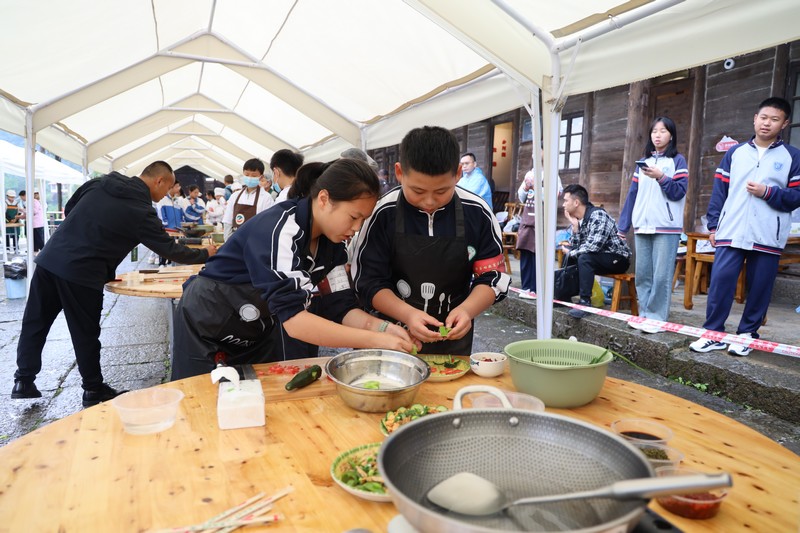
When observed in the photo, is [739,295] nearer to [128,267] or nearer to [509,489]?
[509,489]

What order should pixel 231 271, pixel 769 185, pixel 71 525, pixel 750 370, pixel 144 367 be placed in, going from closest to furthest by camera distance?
pixel 71 525, pixel 231 271, pixel 750 370, pixel 769 185, pixel 144 367

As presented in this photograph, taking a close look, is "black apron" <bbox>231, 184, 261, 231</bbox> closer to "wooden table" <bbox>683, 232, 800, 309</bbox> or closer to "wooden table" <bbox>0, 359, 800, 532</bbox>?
"wooden table" <bbox>0, 359, 800, 532</bbox>

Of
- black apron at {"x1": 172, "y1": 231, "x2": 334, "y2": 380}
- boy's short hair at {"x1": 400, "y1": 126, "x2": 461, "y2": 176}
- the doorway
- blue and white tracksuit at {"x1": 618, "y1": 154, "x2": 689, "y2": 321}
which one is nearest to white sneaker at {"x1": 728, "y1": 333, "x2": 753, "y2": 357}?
blue and white tracksuit at {"x1": 618, "y1": 154, "x2": 689, "y2": 321}

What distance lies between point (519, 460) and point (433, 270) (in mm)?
1537

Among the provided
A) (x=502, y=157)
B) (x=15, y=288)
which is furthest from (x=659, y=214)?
(x=502, y=157)

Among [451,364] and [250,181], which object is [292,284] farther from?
[250,181]

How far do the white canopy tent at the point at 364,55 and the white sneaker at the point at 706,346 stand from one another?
4.74ft

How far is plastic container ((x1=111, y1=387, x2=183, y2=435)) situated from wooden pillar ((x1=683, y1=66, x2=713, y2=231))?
7289 millimetres

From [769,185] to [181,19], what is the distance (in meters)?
6.74

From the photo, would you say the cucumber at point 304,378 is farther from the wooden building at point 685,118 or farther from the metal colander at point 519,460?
the wooden building at point 685,118

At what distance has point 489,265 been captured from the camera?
2412mm

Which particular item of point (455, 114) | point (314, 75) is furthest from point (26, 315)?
point (314, 75)

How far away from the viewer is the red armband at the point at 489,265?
2412 mm

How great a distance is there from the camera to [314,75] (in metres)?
6.86
